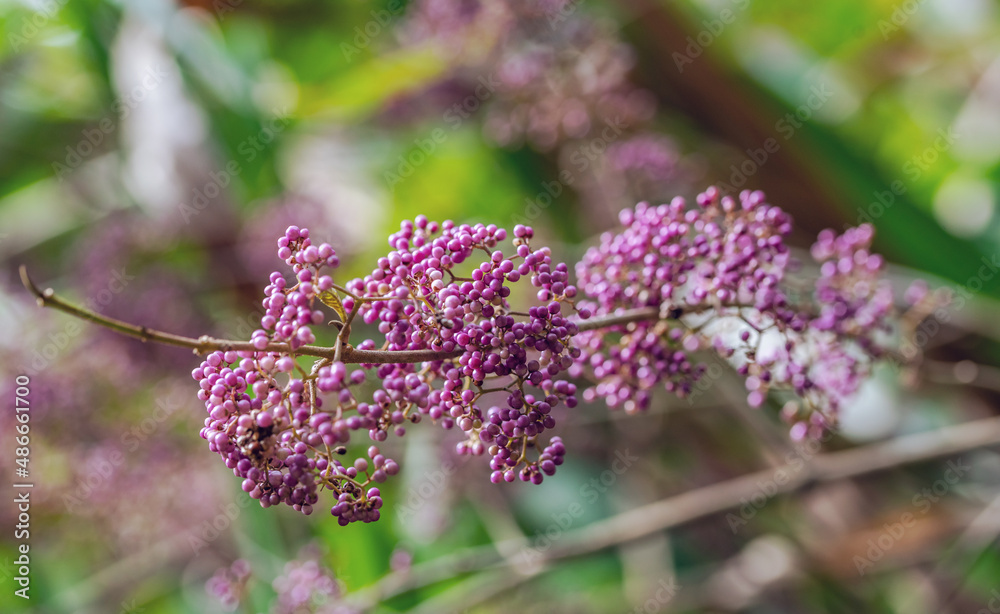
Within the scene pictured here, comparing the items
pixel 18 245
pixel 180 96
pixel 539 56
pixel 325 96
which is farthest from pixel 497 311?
pixel 18 245

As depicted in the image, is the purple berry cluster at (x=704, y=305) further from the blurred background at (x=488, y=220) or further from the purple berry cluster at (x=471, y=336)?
the blurred background at (x=488, y=220)

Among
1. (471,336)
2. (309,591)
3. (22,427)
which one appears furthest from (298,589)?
(22,427)

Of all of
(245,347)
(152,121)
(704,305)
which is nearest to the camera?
(245,347)

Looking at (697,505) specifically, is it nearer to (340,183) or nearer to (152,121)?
(340,183)

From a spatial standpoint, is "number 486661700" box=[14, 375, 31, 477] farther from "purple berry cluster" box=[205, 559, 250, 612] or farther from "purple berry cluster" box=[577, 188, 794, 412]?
"purple berry cluster" box=[577, 188, 794, 412]

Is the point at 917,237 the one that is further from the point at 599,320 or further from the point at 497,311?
the point at 497,311

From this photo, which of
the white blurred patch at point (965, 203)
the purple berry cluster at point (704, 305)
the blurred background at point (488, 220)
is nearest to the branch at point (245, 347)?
the purple berry cluster at point (704, 305)

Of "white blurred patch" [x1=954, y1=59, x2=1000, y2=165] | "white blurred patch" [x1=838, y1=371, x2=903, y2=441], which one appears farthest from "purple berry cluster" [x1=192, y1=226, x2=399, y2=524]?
"white blurred patch" [x1=954, y1=59, x2=1000, y2=165]

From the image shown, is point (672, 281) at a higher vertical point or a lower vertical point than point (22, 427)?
lower
